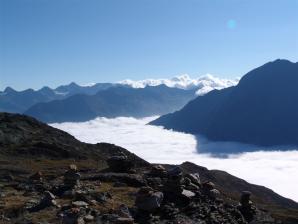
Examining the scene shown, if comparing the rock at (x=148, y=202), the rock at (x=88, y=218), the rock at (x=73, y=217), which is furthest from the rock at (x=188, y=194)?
the rock at (x=73, y=217)

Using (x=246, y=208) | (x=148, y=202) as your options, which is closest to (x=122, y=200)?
(x=148, y=202)

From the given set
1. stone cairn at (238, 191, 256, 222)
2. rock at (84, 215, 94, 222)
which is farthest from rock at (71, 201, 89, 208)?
stone cairn at (238, 191, 256, 222)

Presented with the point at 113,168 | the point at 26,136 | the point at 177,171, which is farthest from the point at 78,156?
the point at 177,171

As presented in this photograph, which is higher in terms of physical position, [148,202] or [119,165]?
[119,165]

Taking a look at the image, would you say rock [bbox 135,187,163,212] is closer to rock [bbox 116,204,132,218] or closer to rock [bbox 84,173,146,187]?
rock [bbox 116,204,132,218]

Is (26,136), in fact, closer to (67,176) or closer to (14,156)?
(14,156)

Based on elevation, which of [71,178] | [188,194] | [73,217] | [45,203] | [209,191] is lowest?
[73,217]

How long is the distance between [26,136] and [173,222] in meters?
159

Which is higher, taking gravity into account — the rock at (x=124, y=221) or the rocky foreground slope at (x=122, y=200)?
the rocky foreground slope at (x=122, y=200)

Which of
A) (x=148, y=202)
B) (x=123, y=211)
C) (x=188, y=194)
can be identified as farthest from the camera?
(x=188, y=194)

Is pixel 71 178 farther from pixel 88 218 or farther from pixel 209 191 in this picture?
pixel 209 191

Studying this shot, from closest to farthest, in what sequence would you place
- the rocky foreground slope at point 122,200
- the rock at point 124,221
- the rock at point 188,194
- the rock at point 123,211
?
1. the rock at point 124,221
2. the rock at point 123,211
3. the rocky foreground slope at point 122,200
4. the rock at point 188,194

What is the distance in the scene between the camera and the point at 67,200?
3919 centimetres

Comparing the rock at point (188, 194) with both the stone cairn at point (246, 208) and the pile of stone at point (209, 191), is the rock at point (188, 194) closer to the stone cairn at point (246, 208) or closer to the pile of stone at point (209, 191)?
the pile of stone at point (209, 191)
